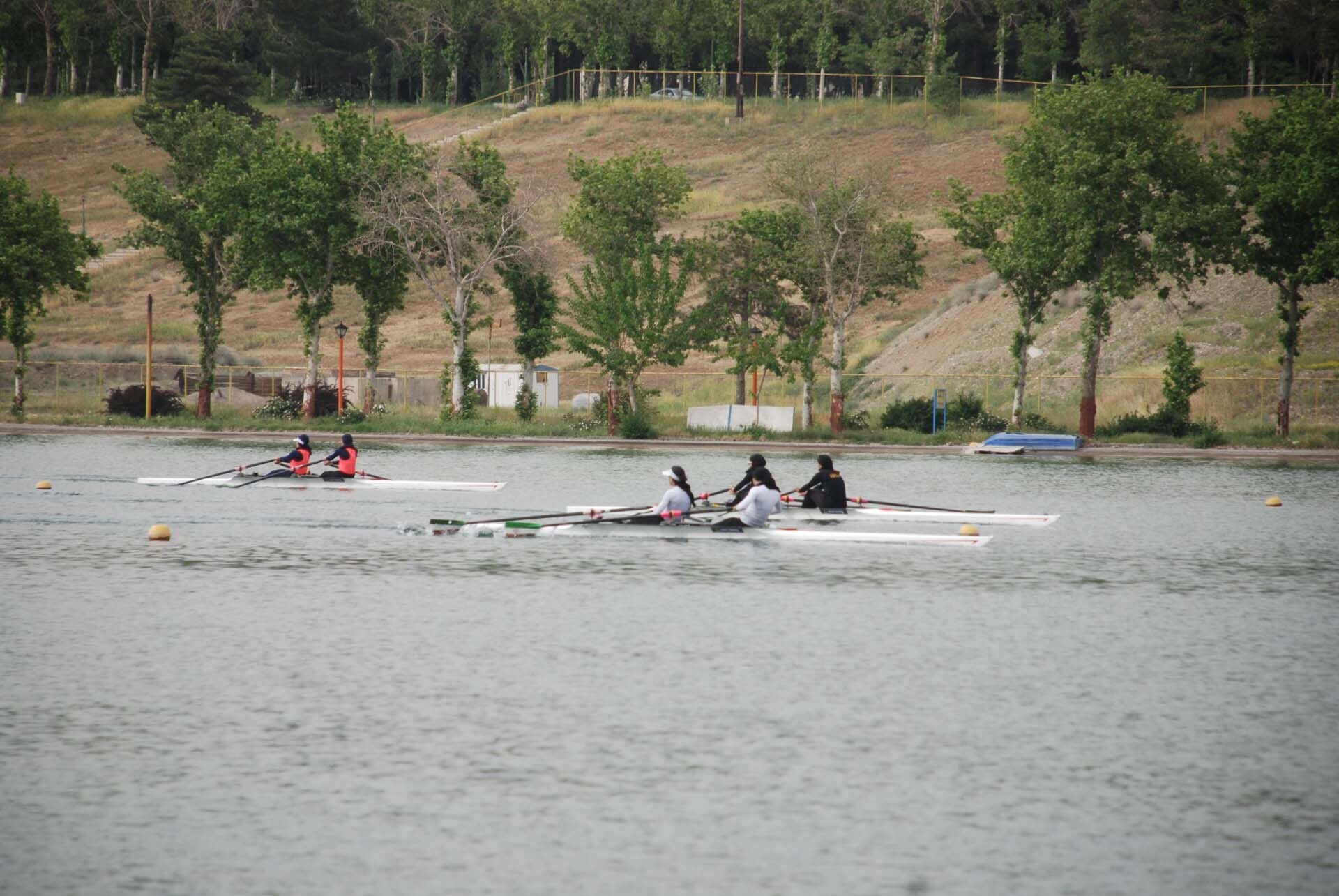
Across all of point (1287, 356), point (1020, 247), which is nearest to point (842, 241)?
point (1020, 247)

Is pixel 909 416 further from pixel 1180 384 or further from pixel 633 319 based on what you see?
pixel 633 319

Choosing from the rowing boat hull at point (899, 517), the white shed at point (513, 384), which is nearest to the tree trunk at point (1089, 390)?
the rowing boat hull at point (899, 517)

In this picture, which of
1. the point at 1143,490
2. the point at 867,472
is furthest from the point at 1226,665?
the point at 867,472

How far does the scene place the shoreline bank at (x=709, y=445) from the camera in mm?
54000

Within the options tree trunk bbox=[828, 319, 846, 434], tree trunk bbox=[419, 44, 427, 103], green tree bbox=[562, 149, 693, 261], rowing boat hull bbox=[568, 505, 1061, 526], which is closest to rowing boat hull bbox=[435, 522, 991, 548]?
rowing boat hull bbox=[568, 505, 1061, 526]

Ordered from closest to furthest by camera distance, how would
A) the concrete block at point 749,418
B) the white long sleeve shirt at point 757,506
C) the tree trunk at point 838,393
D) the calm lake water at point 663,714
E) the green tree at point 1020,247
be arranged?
the calm lake water at point 663,714 → the white long sleeve shirt at point 757,506 → the green tree at point 1020,247 → the tree trunk at point 838,393 → the concrete block at point 749,418

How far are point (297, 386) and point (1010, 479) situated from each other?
3899 cm

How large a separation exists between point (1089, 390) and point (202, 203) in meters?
37.7

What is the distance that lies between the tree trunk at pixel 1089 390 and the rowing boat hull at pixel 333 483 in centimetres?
2714

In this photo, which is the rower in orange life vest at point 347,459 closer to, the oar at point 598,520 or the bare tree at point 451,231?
the oar at point 598,520

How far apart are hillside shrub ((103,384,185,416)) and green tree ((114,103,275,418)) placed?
4.10ft

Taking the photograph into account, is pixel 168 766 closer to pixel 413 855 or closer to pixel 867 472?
pixel 413 855

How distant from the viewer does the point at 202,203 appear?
210 ft

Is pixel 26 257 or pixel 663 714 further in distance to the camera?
pixel 26 257
